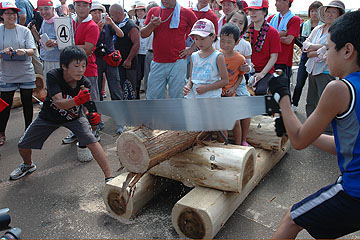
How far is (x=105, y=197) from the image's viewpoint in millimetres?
3186

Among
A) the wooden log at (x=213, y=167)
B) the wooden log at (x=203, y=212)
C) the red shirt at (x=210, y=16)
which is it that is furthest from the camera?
the red shirt at (x=210, y=16)

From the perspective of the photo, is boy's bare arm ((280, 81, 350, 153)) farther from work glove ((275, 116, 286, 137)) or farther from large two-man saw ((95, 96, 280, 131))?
large two-man saw ((95, 96, 280, 131))

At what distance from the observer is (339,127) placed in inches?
70.6

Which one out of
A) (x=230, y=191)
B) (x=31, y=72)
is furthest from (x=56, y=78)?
(x=230, y=191)

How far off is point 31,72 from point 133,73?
1798 mm

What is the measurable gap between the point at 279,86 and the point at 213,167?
1.37m

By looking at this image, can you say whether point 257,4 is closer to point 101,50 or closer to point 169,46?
point 169,46

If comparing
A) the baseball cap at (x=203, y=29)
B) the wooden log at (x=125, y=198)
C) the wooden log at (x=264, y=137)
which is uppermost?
the baseball cap at (x=203, y=29)

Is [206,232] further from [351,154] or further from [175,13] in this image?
[175,13]

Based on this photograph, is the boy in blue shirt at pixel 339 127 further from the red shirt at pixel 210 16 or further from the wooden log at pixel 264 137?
the red shirt at pixel 210 16

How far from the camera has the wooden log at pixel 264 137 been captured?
13.2 ft

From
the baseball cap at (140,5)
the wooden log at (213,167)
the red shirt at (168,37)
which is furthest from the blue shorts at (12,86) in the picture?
the baseball cap at (140,5)

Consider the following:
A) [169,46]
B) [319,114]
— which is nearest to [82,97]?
[169,46]

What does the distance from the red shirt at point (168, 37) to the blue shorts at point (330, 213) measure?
319cm
